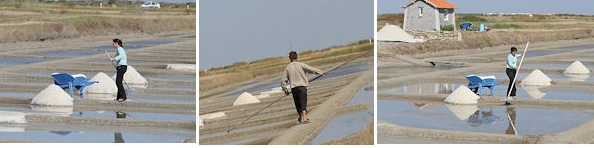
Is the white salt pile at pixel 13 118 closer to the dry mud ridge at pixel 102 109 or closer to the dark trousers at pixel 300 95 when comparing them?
the dry mud ridge at pixel 102 109

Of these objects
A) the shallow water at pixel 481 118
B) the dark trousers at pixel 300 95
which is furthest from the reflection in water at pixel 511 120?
the dark trousers at pixel 300 95

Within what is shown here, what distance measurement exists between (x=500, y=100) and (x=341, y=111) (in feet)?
9.34

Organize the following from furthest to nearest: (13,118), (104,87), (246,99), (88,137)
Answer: (104,87) < (13,118) < (246,99) < (88,137)

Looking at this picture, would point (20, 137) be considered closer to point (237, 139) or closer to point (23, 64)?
point (237, 139)

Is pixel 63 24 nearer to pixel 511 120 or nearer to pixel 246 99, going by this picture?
pixel 511 120

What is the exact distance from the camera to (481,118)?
9.27 metres

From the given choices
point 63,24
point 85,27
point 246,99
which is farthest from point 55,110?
point 85,27

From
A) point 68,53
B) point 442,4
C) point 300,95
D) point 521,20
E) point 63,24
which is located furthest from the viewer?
point 521,20

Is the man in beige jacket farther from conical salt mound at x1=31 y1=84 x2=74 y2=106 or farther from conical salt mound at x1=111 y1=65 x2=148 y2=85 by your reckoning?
conical salt mound at x1=111 y1=65 x2=148 y2=85

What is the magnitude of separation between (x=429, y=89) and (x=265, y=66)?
18.3 feet

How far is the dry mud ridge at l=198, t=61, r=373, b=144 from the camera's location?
6.67 meters

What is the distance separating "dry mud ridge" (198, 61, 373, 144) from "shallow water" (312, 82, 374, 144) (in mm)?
42

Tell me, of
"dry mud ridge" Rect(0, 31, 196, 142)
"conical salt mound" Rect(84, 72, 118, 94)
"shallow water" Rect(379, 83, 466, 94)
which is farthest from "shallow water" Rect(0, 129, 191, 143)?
"shallow water" Rect(379, 83, 466, 94)

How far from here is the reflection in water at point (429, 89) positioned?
1262 centimetres
